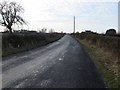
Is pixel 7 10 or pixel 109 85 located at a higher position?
pixel 7 10

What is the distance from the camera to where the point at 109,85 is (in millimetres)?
8508

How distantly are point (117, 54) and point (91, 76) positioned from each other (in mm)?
6362

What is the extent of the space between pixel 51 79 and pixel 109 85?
2.37 meters

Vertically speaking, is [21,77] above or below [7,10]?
below

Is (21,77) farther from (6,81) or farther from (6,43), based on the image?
(6,43)

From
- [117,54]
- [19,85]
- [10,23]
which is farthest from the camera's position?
[10,23]

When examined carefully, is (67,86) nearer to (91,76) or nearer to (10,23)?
(91,76)

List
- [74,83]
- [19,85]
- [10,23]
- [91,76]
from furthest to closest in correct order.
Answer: [10,23]
[91,76]
[74,83]
[19,85]

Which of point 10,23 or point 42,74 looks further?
point 10,23

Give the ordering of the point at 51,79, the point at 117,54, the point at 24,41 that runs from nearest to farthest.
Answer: the point at 51,79 < the point at 117,54 < the point at 24,41

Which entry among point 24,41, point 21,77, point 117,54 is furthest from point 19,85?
point 24,41

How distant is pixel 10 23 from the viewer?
64.4m

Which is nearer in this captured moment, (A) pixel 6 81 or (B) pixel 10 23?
(A) pixel 6 81

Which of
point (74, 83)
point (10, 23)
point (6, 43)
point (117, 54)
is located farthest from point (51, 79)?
point (10, 23)
